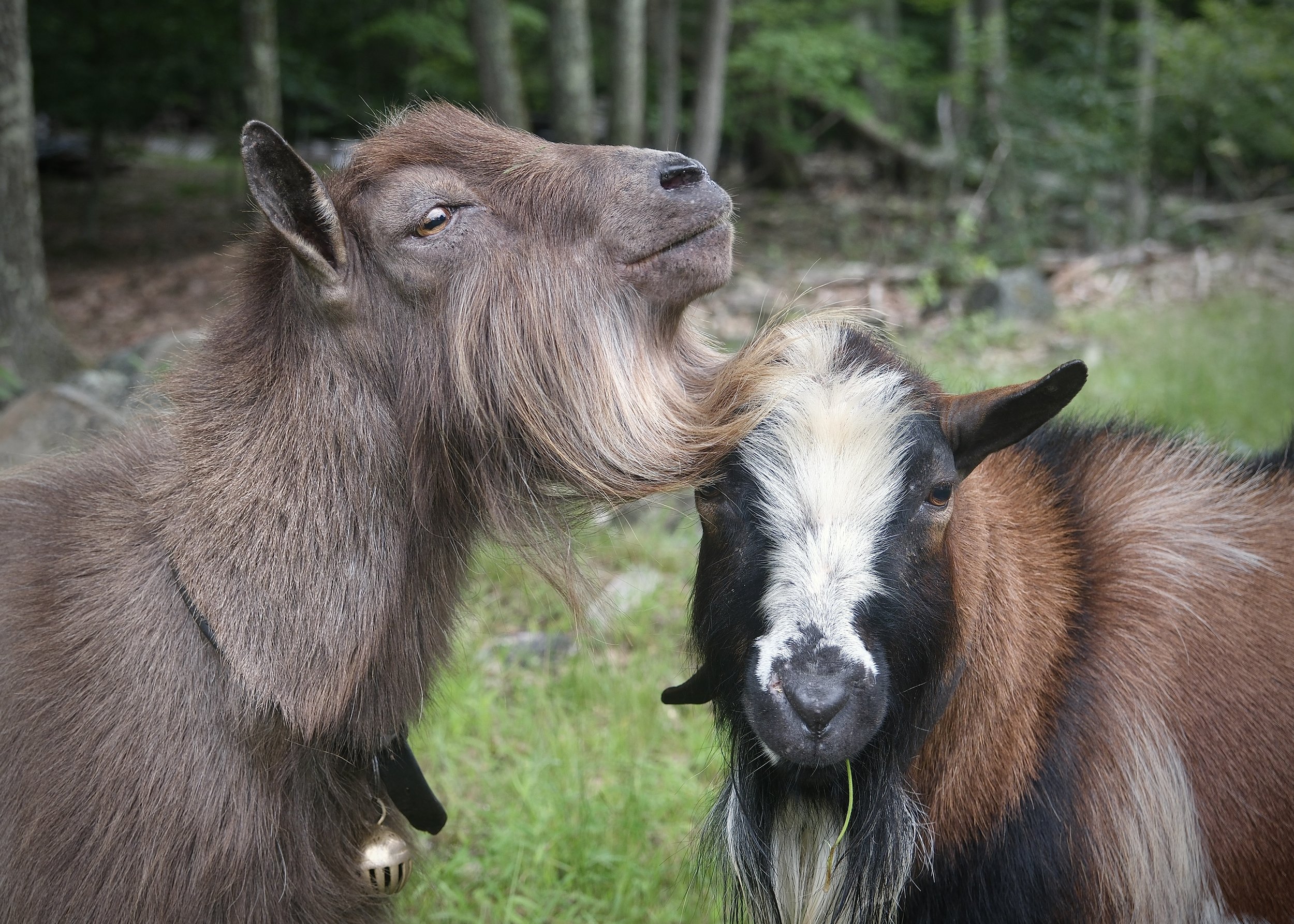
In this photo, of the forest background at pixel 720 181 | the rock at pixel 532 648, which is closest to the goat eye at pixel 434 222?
the forest background at pixel 720 181

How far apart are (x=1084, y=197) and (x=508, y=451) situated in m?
12.1

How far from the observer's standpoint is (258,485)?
2.26 metres

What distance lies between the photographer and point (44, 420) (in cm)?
512

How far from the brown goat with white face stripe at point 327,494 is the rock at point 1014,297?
8321 mm

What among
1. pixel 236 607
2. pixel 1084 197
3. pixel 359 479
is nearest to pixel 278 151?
pixel 359 479

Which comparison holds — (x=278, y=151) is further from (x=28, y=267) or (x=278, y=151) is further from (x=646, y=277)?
(x=28, y=267)

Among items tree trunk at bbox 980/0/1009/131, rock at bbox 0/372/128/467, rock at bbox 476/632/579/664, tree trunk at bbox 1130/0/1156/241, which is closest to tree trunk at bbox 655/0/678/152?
tree trunk at bbox 980/0/1009/131

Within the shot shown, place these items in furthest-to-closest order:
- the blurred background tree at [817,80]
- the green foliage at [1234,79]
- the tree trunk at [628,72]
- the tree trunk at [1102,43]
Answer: the tree trunk at [1102,43] < the green foliage at [1234,79] < the blurred background tree at [817,80] < the tree trunk at [628,72]

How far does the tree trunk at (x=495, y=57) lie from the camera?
29.8ft

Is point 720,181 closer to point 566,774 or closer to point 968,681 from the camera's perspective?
point 566,774

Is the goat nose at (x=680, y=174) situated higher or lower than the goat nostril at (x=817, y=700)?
higher

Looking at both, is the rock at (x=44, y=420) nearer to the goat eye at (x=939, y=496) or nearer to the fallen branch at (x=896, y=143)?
the goat eye at (x=939, y=496)

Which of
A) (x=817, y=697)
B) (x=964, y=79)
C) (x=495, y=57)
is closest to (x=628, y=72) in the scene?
(x=495, y=57)

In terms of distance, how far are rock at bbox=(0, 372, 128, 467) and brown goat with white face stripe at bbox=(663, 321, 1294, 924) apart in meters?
3.75
